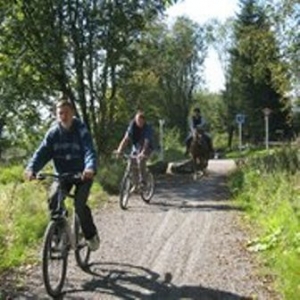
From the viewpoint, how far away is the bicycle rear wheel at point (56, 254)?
8148 mm

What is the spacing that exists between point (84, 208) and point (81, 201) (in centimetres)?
16

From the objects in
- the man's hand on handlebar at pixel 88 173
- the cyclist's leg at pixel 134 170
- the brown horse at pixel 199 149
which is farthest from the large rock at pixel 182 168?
the man's hand on handlebar at pixel 88 173

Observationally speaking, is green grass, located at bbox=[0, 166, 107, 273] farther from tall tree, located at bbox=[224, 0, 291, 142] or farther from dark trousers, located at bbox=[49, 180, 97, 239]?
tall tree, located at bbox=[224, 0, 291, 142]

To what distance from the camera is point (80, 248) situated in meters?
9.27

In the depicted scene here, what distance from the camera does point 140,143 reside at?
15.9 m

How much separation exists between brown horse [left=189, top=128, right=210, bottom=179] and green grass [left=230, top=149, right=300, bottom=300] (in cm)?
324

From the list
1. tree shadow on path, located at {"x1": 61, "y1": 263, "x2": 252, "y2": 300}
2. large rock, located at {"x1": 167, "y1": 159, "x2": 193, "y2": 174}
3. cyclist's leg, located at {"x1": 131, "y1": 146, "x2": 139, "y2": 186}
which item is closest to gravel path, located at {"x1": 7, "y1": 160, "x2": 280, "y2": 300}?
tree shadow on path, located at {"x1": 61, "y1": 263, "x2": 252, "y2": 300}

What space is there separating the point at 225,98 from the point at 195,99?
36.8 feet

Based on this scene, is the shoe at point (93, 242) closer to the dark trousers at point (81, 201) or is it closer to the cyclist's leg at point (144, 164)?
Answer: the dark trousers at point (81, 201)

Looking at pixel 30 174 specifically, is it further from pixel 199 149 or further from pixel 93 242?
pixel 199 149

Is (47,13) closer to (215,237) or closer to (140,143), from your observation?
(140,143)

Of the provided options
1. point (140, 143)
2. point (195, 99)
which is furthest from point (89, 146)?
point (195, 99)

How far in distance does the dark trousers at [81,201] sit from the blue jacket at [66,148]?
0.20 metres

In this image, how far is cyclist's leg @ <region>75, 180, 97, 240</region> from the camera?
29.3ft
